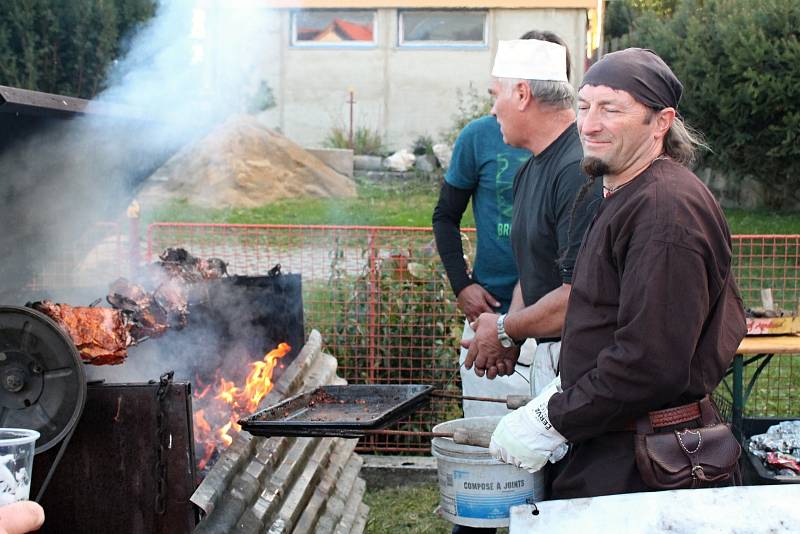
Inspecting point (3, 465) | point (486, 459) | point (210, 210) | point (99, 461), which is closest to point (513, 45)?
point (486, 459)

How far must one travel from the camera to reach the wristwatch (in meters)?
3.97

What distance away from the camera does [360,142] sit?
19.6 metres

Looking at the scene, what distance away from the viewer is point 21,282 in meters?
4.73

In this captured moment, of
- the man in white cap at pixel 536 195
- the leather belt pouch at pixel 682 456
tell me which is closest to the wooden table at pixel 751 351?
the man in white cap at pixel 536 195

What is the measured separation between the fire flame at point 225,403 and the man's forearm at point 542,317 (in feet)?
4.58

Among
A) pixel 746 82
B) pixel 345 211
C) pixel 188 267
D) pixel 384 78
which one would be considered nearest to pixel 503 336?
pixel 188 267

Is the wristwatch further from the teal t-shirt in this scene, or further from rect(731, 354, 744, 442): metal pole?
rect(731, 354, 744, 442): metal pole

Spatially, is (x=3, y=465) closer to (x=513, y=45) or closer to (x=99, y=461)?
(x=99, y=461)

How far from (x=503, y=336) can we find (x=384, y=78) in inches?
674

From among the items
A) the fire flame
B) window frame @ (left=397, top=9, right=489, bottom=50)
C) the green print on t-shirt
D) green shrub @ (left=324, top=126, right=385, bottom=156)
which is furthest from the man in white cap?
window frame @ (left=397, top=9, right=489, bottom=50)

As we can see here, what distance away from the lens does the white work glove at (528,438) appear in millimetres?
2732

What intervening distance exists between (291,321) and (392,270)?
1341 mm

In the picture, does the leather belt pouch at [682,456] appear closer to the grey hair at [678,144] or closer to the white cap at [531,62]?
the grey hair at [678,144]

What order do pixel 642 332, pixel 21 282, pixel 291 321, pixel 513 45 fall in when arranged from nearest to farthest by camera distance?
1. pixel 642 332
2. pixel 513 45
3. pixel 21 282
4. pixel 291 321
